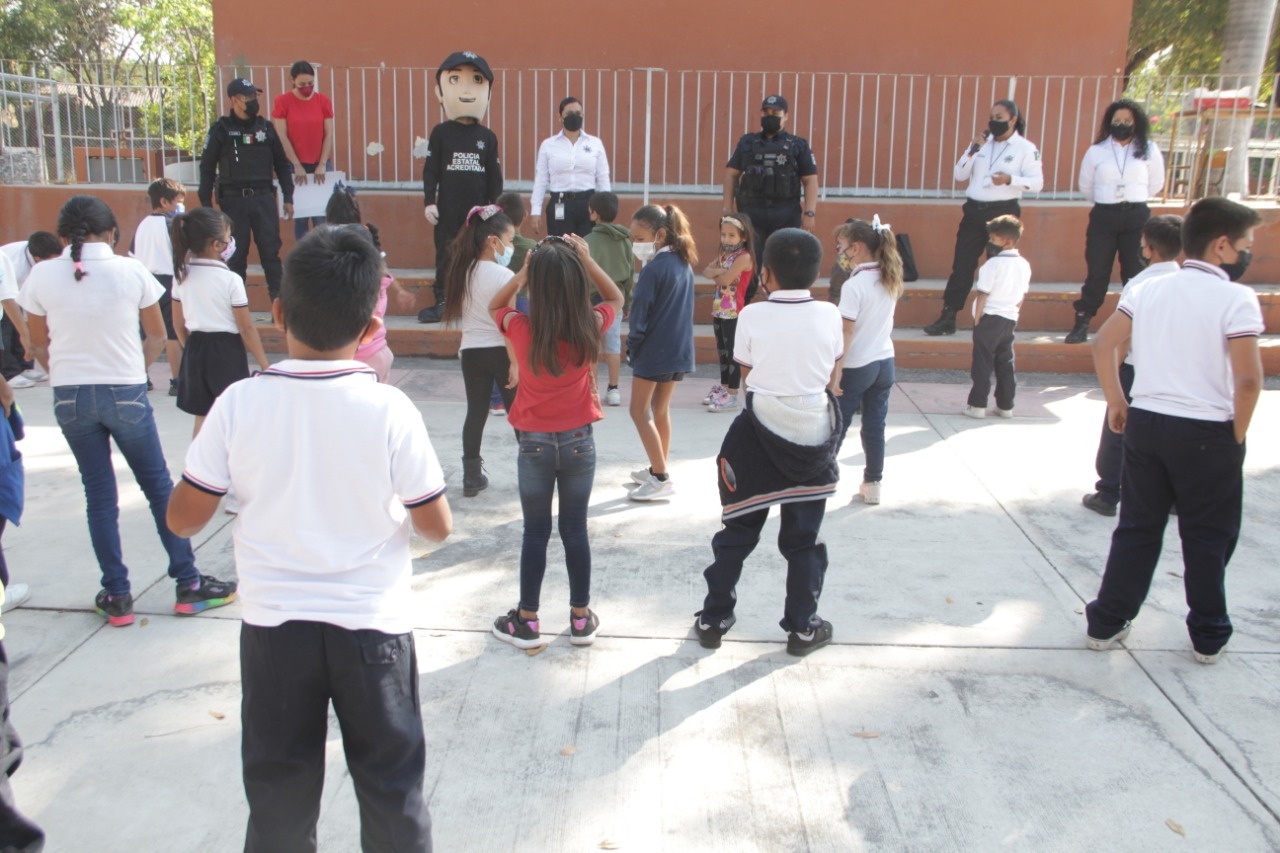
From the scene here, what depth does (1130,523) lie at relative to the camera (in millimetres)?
4105

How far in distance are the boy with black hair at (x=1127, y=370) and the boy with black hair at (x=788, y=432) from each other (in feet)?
6.08

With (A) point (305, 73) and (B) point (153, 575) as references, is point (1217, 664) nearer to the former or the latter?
(B) point (153, 575)

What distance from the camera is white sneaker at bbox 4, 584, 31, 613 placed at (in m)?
4.48

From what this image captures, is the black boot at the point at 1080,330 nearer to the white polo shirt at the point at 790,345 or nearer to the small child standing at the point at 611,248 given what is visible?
the small child standing at the point at 611,248

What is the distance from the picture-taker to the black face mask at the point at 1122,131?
8.88 meters

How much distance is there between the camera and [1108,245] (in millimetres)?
9273

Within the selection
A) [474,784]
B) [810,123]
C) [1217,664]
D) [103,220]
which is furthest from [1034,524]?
[810,123]

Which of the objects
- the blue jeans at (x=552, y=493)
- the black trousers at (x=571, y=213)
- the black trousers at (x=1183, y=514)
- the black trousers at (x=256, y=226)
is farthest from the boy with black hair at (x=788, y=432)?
the black trousers at (x=256, y=226)

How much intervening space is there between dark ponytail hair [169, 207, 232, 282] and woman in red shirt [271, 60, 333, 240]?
16.2ft

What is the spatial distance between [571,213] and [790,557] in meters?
6.17

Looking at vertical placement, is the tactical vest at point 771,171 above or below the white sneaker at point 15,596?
above

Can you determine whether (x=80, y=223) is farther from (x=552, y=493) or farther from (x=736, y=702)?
(x=736, y=702)

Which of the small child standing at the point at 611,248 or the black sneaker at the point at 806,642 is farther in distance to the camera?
the small child standing at the point at 611,248

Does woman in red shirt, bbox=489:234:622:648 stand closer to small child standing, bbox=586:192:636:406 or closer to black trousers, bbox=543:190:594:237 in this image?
small child standing, bbox=586:192:636:406
